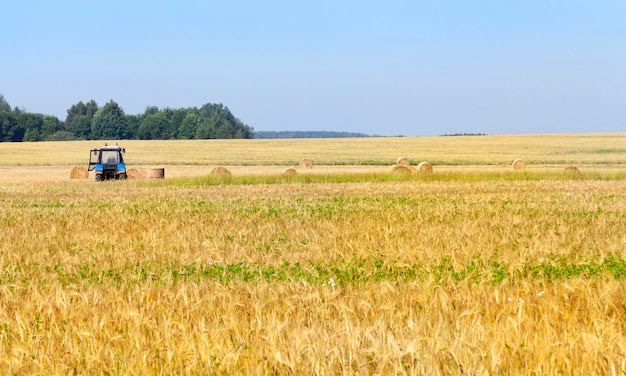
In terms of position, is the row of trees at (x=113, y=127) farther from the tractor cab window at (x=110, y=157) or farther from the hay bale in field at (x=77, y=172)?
the tractor cab window at (x=110, y=157)

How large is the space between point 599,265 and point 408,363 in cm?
429

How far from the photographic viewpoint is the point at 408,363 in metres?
3.66

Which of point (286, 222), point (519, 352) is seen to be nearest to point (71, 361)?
point (519, 352)

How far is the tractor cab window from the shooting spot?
3331cm

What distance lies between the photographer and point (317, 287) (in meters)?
6.18

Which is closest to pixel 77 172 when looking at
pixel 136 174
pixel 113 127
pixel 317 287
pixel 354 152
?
pixel 136 174

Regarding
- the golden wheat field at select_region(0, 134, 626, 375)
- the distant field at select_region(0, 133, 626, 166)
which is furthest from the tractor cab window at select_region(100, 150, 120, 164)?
the distant field at select_region(0, 133, 626, 166)

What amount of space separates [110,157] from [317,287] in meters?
28.7

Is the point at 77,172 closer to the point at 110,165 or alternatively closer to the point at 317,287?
the point at 110,165

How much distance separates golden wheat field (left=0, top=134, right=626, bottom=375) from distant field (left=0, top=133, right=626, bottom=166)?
42902mm

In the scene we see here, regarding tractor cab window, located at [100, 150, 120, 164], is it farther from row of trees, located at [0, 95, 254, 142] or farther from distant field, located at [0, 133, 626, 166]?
row of trees, located at [0, 95, 254, 142]

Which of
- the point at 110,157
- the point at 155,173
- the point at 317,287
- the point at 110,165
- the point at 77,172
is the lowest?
the point at 77,172

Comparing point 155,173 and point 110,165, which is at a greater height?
point 110,165

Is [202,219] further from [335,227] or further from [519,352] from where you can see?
[519,352]
